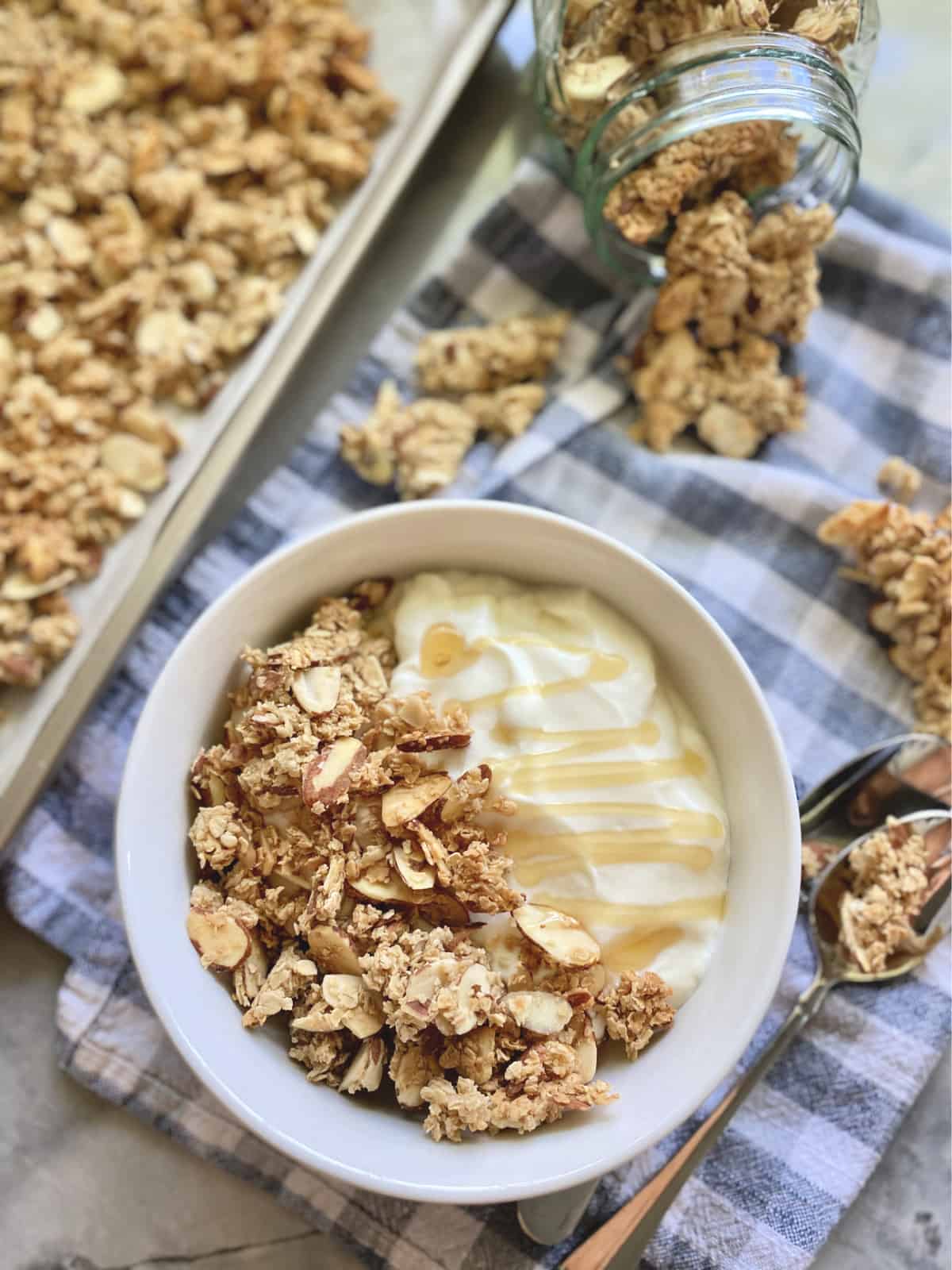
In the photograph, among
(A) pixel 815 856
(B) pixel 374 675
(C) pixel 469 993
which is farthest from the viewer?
(A) pixel 815 856

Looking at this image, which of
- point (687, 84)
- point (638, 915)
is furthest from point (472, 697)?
point (687, 84)

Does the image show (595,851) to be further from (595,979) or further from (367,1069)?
(367,1069)

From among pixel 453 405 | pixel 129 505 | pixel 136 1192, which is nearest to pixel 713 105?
pixel 453 405

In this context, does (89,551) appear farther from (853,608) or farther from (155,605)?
(853,608)

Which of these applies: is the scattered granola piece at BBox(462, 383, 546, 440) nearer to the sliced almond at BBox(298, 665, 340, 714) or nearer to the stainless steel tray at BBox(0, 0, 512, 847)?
the stainless steel tray at BBox(0, 0, 512, 847)

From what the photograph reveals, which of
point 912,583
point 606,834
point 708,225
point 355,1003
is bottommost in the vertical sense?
point 355,1003

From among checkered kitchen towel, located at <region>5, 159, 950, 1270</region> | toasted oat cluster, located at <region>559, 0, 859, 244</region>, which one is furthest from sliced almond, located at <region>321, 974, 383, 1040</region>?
toasted oat cluster, located at <region>559, 0, 859, 244</region>

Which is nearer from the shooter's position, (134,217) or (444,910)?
(444,910)

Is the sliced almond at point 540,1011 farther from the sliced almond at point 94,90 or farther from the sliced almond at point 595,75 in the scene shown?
the sliced almond at point 94,90
